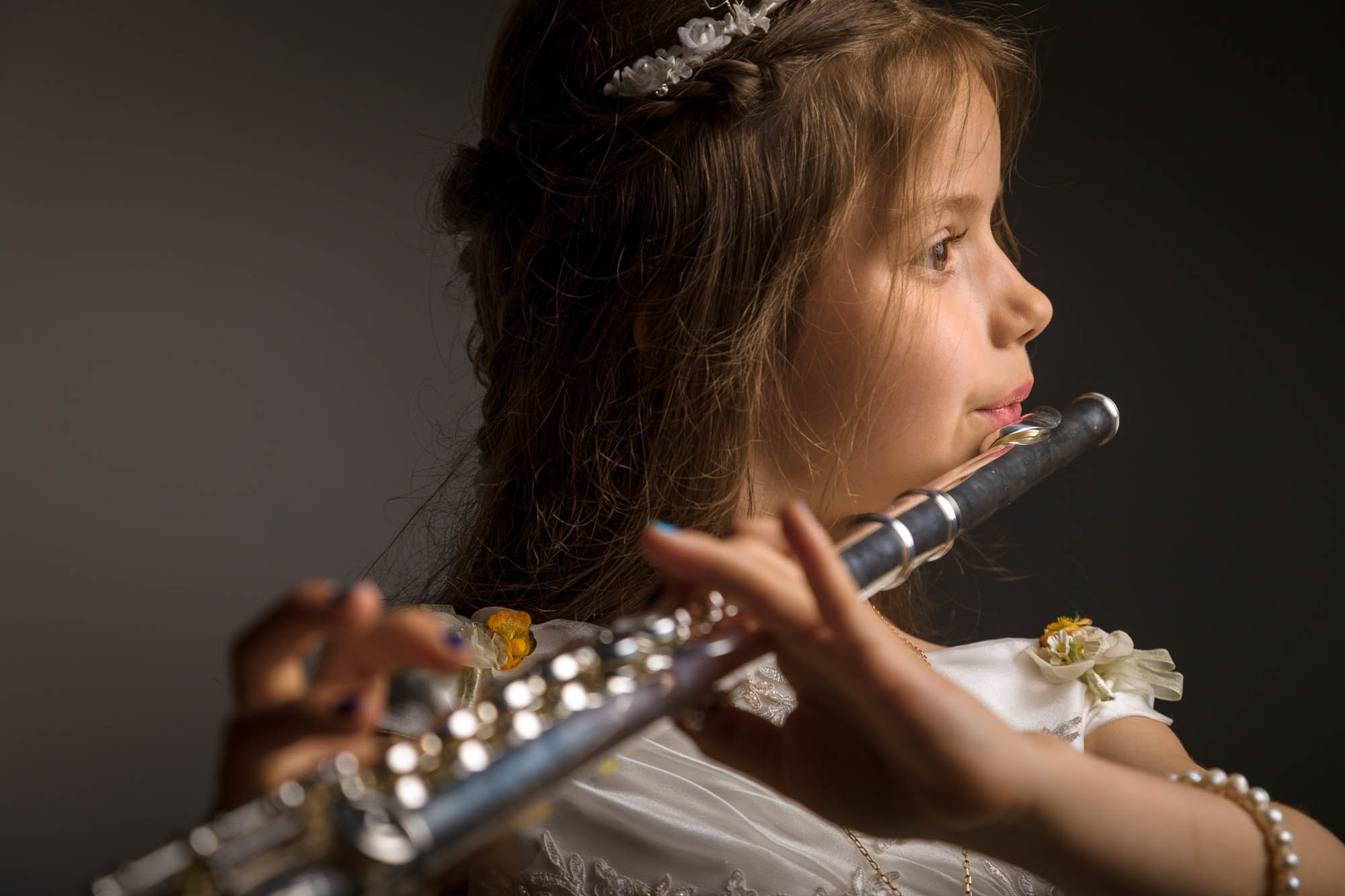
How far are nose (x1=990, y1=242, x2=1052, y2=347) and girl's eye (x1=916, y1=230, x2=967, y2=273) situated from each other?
5cm

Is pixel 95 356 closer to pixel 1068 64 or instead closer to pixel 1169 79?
pixel 1068 64

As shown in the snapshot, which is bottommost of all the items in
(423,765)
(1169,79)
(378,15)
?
(423,765)

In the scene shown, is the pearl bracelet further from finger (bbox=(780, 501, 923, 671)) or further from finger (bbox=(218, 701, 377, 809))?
finger (bbox=(218, 701, 377, 809))

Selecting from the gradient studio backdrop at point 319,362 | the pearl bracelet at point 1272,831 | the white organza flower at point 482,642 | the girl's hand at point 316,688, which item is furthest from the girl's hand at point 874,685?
the gradient studio backdrop at point 319,362

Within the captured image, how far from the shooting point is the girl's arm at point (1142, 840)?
0.57 m

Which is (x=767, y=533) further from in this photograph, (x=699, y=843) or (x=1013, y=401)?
(x=1013, y=401)

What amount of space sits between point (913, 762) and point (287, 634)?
0.29m

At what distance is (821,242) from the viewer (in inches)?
37.7

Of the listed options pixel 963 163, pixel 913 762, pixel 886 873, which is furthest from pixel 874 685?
pixel 963 163

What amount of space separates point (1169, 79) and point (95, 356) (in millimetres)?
1585

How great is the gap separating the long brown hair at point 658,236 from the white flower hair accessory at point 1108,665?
295mm

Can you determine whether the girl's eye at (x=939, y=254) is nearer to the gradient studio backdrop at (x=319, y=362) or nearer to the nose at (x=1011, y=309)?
the nose at (x=1011, y=309)

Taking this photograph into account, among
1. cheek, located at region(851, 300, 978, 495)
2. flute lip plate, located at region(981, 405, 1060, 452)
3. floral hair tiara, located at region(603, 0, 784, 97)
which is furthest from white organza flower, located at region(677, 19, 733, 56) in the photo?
flute lip plate, located at region(981, 405, 1060, 452)

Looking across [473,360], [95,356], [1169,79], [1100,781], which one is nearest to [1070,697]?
[1100,781]
